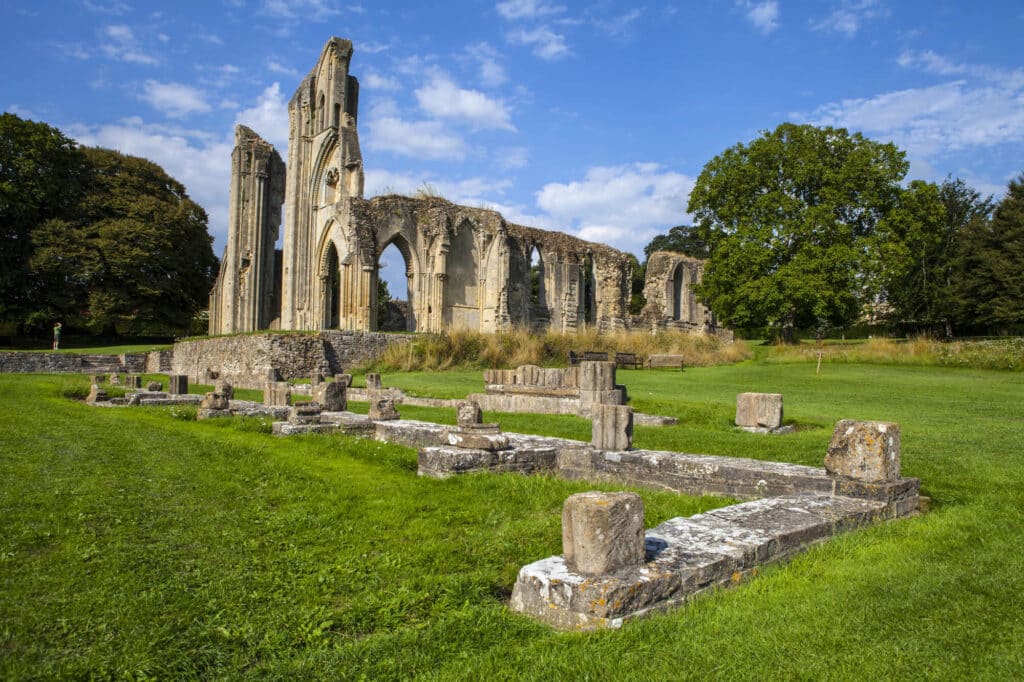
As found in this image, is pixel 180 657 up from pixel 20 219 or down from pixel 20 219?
down

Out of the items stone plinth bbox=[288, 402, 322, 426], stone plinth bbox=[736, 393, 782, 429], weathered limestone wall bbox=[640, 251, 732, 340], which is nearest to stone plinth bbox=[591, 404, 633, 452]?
stone plinth bbox=[736, 393, 782, 429]

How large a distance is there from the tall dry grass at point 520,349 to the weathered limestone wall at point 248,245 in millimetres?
16375

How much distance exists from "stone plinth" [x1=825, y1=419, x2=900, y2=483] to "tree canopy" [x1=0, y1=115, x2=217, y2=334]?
4056 centimetres

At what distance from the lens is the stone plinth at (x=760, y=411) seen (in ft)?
34.5

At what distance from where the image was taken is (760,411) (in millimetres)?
10648

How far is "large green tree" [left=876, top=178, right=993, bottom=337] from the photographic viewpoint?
29.5 meters

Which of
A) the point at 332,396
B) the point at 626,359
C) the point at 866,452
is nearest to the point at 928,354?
the point at 626,359

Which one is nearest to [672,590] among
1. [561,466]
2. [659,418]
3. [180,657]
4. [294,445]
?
[180,657]

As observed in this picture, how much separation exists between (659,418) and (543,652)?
892 cm

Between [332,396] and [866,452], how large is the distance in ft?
27.8

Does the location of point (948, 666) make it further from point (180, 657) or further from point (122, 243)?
point (122, 243)

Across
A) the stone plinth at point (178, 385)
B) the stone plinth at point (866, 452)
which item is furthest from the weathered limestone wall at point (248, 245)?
the stone plinth at point (866, 452)

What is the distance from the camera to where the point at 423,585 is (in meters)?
4.02

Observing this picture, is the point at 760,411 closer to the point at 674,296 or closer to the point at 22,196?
the point at 674,296
